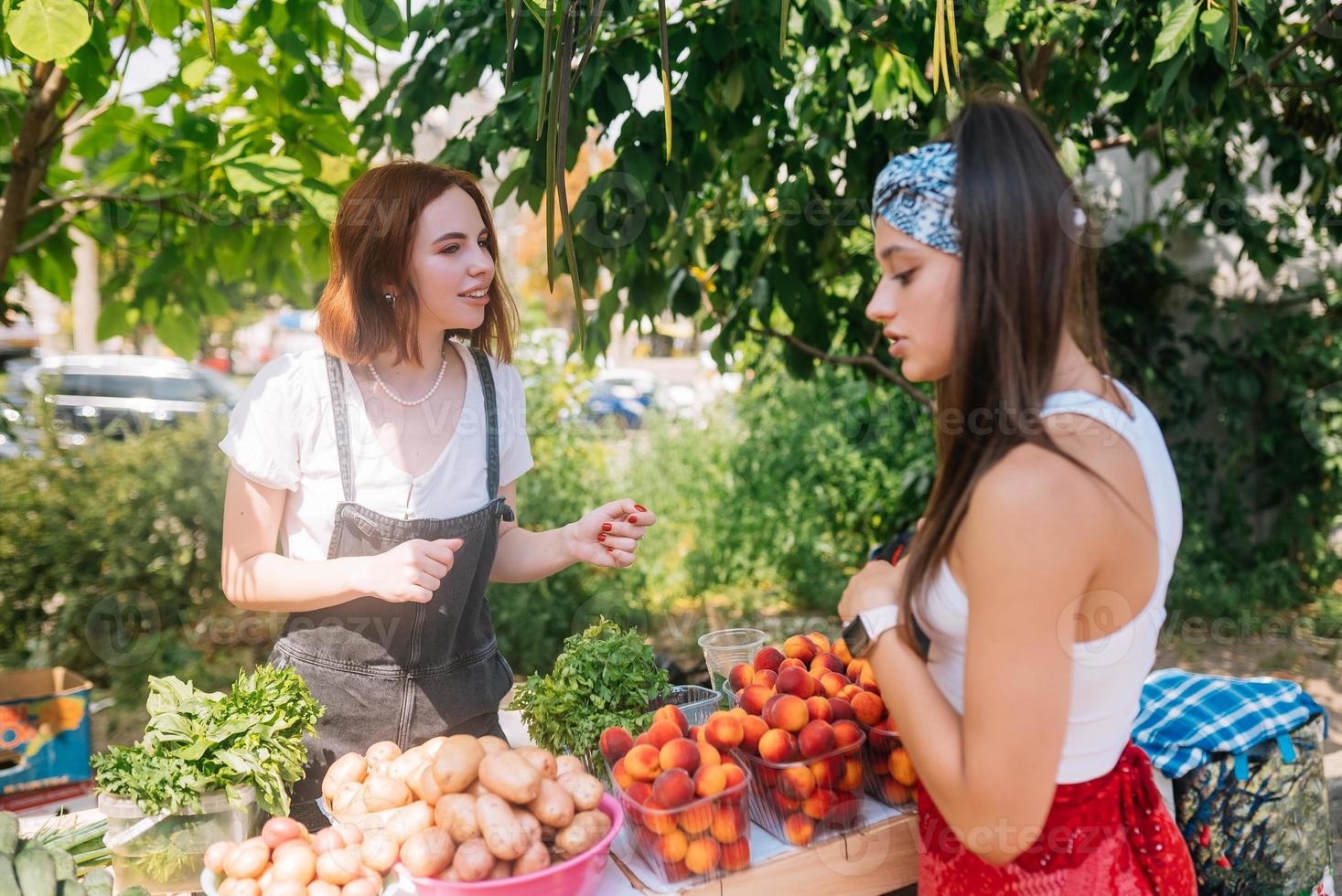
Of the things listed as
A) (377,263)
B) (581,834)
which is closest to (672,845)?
(581,834)

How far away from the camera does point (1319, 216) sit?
12.2 ft

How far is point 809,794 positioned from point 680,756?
Result: 229 millimetres

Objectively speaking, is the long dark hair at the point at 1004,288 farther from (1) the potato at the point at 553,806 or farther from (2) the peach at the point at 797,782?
(1) the potato at the point at 553,806

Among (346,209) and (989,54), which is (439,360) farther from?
(989,54)

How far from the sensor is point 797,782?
1.56 metres

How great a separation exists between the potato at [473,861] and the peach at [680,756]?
11.6 inches

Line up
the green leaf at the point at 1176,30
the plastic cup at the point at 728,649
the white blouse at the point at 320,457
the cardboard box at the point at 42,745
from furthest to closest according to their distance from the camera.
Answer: the cardboard box at the point at 42,745, the green leaf at the point at 1176,30, the plastic cup at the point at 728,649, the white blouse at the point at 320,457

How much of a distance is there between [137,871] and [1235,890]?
2003 millimetres

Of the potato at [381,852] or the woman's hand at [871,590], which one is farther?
the potato at [381,852]

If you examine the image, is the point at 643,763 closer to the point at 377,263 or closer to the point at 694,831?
the point at 694,831

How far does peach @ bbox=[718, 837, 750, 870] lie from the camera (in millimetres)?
1496

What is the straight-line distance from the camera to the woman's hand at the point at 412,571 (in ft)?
5.49

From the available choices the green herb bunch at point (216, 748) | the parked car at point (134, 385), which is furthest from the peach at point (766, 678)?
the parked car at point (134, 385)

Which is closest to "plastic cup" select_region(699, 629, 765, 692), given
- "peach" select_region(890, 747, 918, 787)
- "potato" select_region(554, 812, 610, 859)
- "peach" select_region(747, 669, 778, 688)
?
"peach" select_region(747, 669, 778, 688)
